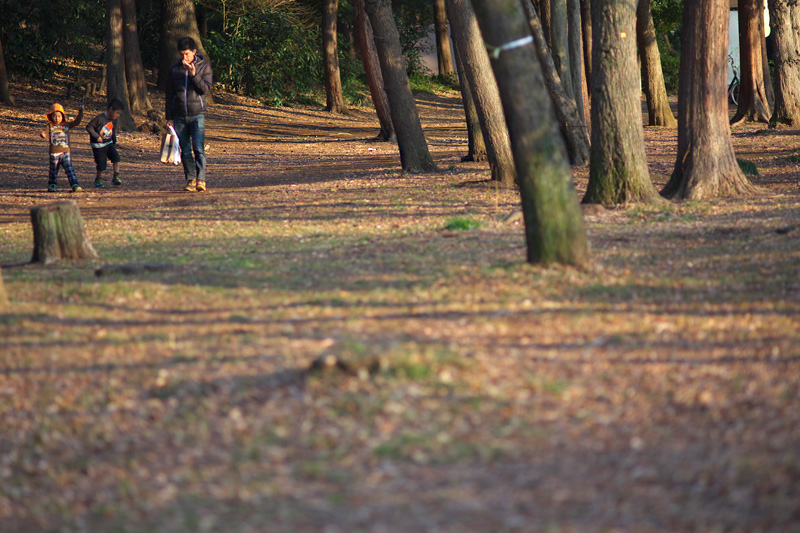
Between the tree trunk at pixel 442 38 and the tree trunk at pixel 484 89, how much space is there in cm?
2747

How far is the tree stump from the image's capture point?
8.28 meters

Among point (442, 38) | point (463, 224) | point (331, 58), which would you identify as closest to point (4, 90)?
point (331, 58)

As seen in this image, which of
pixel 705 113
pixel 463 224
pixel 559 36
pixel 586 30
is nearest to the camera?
pixel 463 224

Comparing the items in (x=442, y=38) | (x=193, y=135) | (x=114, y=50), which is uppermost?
(x=442, y=38)

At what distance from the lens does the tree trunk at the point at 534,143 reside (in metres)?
6.85

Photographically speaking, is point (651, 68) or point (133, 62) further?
point (133, 62)

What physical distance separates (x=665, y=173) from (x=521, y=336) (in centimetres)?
975

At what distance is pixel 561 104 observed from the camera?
1437 centimetres

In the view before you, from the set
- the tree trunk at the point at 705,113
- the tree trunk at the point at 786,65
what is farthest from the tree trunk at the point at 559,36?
the tree trunk at the point at 786,65

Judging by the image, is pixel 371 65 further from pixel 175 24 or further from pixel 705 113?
pixel 705 113

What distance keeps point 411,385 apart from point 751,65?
1959 cm

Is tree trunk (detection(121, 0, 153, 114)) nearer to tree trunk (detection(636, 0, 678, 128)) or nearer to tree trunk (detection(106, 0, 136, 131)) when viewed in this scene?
tree trunk (detection(106, 0, 136, 131))

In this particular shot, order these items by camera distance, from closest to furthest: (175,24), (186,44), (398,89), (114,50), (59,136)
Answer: (186,44)
(59,136)
(398,89)
(114,50)
(175,24)

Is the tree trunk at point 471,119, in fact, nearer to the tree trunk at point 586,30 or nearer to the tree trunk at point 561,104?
the tree trunk at point 561,104
